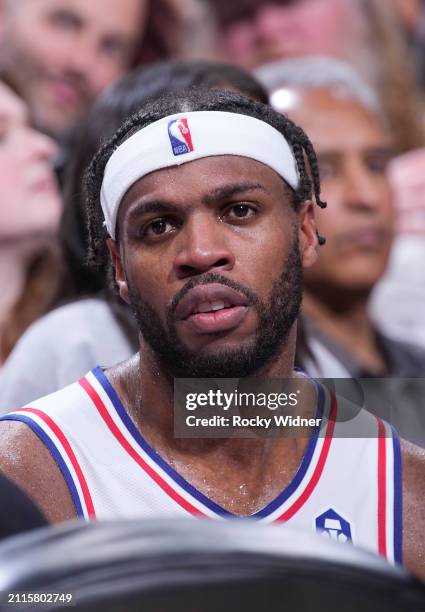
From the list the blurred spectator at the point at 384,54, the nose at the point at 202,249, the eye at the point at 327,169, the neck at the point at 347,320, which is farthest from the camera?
the blurred spectator at the point at 384,54

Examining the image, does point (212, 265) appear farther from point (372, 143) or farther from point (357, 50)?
point (357, 50)

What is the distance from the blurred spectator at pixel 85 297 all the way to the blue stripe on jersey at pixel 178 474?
0.33 meters

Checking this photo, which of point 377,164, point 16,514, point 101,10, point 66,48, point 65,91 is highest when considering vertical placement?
point 101,10

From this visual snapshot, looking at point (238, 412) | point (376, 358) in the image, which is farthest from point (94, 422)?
point (376, 358)

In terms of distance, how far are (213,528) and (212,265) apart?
655 millimetres

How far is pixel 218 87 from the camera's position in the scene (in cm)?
201

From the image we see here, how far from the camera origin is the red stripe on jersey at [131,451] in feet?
4.66

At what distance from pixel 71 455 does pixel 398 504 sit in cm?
42

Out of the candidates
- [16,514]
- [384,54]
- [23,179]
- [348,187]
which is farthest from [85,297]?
[384,54]

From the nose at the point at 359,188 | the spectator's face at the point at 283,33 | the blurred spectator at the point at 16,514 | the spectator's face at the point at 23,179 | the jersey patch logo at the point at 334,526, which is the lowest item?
the blurred spectator at the point at 16,514

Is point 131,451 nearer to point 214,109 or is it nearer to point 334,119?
point 214,109

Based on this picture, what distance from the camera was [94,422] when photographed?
148 centimetres

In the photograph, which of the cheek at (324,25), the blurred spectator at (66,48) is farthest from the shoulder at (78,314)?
the cheek at (324,25)

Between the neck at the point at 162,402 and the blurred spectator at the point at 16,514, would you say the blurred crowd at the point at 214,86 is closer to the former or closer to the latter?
the neck at the point at 162,402
